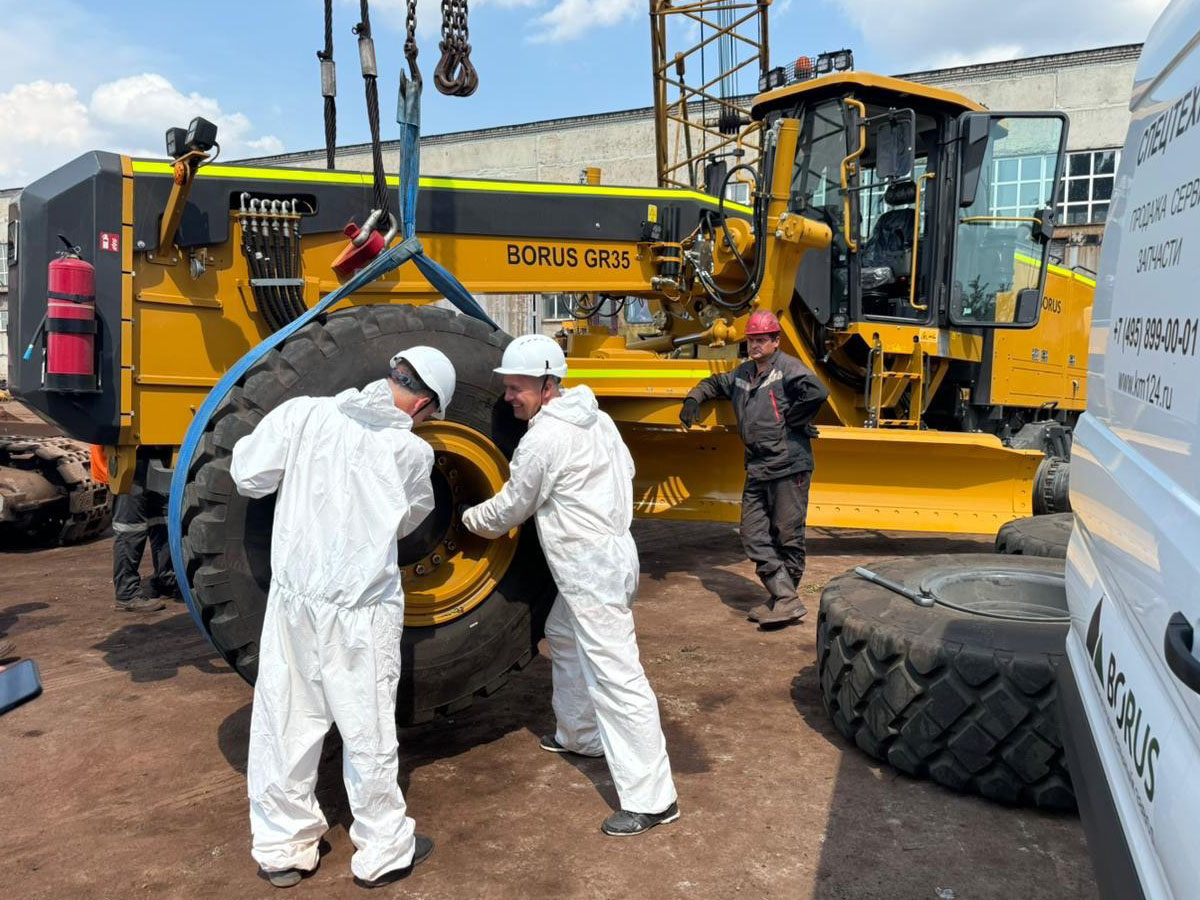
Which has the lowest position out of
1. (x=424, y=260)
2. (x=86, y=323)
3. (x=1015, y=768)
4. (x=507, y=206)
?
(x=1015, y=768)

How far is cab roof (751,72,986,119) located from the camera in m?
6.70

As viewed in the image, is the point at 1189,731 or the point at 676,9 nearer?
the point at 1189,731

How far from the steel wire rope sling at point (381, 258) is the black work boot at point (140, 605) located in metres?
2.04

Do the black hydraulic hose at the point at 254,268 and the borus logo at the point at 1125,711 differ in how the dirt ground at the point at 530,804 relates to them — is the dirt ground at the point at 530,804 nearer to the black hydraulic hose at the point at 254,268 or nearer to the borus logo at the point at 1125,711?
the borus logo at the point at 1125,711

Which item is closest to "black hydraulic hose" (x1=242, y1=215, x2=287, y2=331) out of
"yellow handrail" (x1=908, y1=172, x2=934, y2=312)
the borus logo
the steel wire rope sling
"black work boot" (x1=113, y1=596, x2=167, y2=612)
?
the steel wire rope sling

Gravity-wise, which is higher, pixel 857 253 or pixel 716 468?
pixel 857 253

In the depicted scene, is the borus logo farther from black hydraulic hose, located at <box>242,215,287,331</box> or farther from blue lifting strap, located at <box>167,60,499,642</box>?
black hydraulic hose, located at <box>242,215,287,331</box>

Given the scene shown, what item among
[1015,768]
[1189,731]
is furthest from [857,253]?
[1189,731]

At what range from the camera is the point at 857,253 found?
696cm

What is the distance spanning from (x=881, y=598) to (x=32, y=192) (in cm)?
418

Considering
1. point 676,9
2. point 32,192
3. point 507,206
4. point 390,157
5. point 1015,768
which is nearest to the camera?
point 1015,768

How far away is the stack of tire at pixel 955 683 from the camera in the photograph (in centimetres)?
334

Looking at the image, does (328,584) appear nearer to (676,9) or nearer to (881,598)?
(881,598)

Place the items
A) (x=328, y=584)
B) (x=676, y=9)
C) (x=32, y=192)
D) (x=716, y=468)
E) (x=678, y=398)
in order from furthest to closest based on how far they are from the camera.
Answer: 1. (x=676, y=9)
2. (x=716, y=468)
3. (x=678, y=398)
4. (x=32, y=192)
5. (x=328, y=584)
